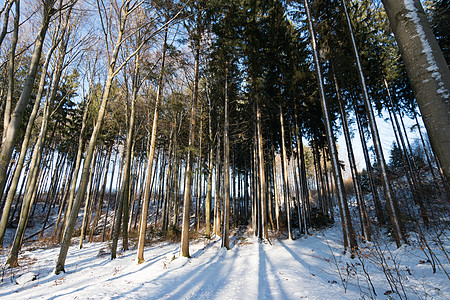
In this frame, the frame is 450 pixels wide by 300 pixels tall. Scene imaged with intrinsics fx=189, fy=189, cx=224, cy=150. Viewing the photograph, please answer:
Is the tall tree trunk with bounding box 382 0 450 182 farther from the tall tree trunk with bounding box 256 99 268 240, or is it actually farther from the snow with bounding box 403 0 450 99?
the tall tree trunk with bounding box 256 99 268 240

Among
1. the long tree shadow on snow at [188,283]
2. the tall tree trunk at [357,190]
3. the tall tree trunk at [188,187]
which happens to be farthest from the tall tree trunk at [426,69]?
the tall tree trunk at [357,190]

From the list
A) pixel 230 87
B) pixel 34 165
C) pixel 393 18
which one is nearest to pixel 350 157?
pixel 230 87

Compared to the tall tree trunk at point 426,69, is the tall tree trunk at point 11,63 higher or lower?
higher

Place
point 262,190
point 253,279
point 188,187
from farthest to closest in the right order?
1. point 262,190
2. point 188,187
3. point 253,279

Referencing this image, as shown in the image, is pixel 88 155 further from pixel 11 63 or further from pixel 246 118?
pixel 246 118

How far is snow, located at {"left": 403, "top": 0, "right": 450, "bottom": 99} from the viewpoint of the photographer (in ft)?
4.44

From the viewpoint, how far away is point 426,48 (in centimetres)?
145

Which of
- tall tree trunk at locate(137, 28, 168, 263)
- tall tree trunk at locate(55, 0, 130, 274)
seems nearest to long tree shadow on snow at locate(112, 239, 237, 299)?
tall tree trunk at locate(137, 28, 168, 263)

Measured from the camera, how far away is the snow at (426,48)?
1354 millimetres

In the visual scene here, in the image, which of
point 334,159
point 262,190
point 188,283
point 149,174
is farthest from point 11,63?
point 262,190

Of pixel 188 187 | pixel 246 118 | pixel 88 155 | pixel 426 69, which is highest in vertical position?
pixel 246 118

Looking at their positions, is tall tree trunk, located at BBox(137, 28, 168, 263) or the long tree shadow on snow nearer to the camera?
the long tree shadow on snow

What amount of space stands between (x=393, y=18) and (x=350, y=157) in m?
10.8

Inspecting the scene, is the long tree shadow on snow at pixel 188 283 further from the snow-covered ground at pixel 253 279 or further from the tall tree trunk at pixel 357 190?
the tall tree trunk at pixel 357 190
